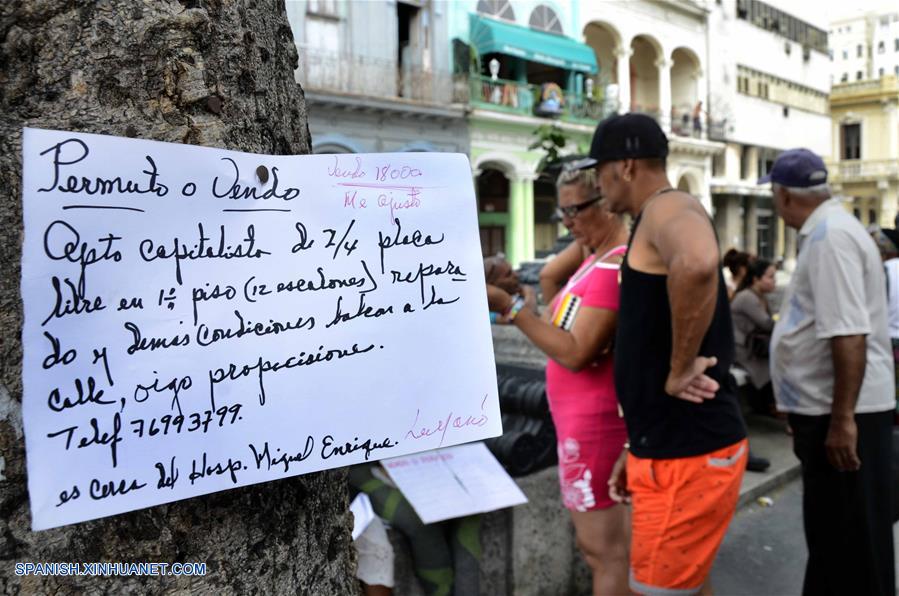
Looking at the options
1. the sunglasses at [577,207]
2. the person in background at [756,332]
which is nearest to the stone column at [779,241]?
the person in background at [756,332]

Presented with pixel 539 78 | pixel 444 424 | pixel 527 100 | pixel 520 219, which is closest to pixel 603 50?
pixel 539 78

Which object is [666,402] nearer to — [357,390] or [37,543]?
[357,390]

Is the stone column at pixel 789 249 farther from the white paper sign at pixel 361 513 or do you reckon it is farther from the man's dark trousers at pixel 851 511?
the white paper sign at pixel 361 513

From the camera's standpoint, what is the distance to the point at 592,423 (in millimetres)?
2359

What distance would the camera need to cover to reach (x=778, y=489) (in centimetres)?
481

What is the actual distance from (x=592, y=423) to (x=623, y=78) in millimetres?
21014

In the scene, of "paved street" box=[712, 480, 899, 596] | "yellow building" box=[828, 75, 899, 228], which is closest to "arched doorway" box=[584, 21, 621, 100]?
"yellow building" box=[828, 75, 899, 228]

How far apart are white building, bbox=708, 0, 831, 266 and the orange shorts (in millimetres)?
26043

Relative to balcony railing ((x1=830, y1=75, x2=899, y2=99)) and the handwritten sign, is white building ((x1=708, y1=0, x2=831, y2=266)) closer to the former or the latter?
balcony railing ((x1=830, y1=75, x2=899, y2=99))

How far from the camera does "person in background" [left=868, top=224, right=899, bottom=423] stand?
343cm

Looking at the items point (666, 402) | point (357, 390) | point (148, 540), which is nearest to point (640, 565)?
point (666, 402)

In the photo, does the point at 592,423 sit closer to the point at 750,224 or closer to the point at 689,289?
the point at 689,289

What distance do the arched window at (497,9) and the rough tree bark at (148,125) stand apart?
1872 cm

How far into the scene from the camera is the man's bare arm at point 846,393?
242 cm
